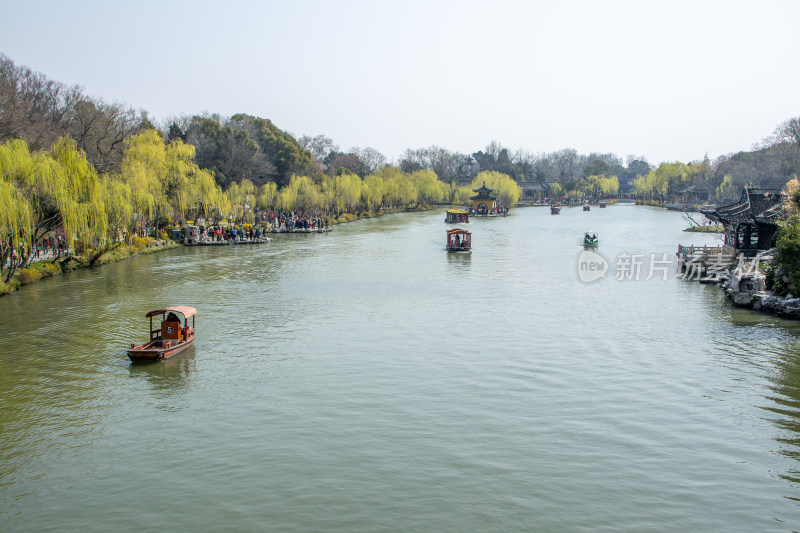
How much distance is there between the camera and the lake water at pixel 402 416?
31.2 ft

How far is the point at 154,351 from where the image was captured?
52.1ft

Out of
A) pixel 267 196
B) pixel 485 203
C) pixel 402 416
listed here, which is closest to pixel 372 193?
pixel 485 203

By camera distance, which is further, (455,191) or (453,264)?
(455,191)

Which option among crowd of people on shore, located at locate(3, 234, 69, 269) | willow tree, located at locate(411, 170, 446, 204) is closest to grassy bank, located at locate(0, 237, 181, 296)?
crowd of people on shore, located at locate(3, 234, 69, 269)

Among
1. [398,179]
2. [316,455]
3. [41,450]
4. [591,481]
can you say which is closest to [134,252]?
[41,450]

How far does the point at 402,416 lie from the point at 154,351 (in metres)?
7.41

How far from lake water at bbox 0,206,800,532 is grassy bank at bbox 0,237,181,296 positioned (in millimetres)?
2248

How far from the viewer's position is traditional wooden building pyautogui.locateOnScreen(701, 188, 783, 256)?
1152 inches

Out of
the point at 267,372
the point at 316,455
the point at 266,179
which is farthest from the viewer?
the point at 266,179

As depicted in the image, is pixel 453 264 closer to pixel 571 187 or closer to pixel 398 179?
pixel 398 179

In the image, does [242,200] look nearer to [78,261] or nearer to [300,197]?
[300,197]

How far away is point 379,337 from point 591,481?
32.1 ft

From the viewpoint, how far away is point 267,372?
15.7m

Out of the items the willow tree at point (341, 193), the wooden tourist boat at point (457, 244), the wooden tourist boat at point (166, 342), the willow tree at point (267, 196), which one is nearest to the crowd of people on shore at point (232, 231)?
the willow tree at point (267, 196)
